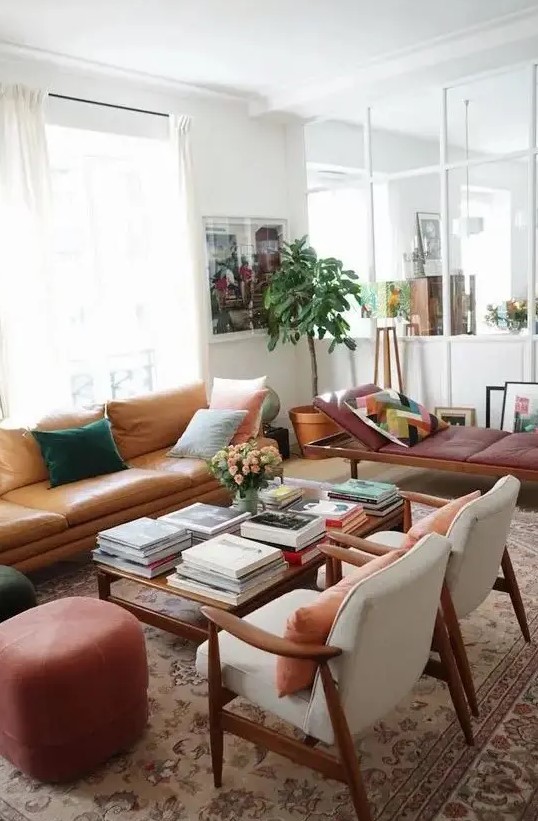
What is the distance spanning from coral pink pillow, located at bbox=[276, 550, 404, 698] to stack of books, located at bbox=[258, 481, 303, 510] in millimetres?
1414

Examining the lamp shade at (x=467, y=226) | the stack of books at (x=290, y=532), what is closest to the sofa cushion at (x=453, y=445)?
the lamp shade at (x=467, y=226)

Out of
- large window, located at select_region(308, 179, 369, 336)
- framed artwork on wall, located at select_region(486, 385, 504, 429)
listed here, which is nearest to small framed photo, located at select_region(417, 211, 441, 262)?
large window, located at select_region(308, 179, 369, 336)

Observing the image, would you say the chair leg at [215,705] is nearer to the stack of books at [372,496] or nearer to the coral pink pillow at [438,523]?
the coral pink pillow at [438,523]

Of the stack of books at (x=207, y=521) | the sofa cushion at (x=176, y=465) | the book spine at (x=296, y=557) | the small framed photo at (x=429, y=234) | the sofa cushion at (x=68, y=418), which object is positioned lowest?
the book spine at (x=296, y=557)

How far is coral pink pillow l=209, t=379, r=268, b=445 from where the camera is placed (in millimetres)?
4984

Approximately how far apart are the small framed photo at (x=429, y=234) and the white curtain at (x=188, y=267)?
71.9 inches

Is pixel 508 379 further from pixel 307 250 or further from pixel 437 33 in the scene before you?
pixel 437 33

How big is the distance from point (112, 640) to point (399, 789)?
1.02 metres

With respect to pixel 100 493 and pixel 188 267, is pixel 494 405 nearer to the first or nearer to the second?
pixel 188 267

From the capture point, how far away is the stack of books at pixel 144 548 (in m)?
3.07

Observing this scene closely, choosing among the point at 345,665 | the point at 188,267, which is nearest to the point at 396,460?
the point at 188,267

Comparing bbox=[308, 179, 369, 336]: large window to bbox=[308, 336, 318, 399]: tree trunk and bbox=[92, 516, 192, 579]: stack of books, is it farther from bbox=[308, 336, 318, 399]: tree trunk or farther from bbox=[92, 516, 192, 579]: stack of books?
bbox=[92, 516, 192, 579]: stack of books

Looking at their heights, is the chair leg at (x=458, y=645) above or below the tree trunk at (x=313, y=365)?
below

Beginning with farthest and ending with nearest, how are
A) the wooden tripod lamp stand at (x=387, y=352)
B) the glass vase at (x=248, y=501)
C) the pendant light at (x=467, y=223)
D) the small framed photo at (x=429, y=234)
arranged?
the wooden tripod lamp stand at (x=387, y=352) → the small framed photo at (x=429, y=234) → the pendant light at (x=467, y=223) → the glass vase at (x=248, y=501)
